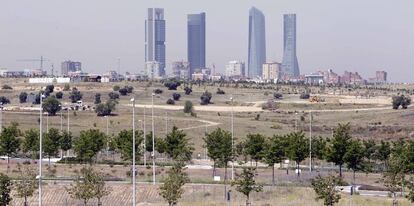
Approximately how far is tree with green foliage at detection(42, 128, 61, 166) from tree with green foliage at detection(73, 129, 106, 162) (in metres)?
3.33

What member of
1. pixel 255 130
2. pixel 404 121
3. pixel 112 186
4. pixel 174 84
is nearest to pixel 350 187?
pixel 112 186

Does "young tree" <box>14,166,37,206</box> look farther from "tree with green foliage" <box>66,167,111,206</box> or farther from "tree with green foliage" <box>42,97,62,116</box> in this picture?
"tree with green foliage" <box>42,97,62,116</box>

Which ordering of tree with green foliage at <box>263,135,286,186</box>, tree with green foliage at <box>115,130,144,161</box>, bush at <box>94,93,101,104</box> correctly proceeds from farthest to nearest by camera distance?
bush at <box>94,93,101,104</box>
tree with green foliage at <box>115,130,144,161</box>
tree with green foliage at <box>263,135,286,186</box>

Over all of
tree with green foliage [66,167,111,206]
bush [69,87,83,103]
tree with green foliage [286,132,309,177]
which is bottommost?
tree with green foliage [66,167,111,206]

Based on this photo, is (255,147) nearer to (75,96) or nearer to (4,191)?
(4,191)

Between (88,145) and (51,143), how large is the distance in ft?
19.0

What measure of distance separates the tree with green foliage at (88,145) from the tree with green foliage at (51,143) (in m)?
3.33

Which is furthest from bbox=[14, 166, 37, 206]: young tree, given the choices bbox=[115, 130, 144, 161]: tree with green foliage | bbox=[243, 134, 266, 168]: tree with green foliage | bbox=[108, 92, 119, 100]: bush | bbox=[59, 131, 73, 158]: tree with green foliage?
bbox=[108, 92, 119, 100]: bush

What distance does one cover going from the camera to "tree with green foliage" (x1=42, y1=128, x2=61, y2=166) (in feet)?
275

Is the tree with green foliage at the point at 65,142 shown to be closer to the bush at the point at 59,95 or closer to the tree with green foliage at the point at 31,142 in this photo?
the tree with green foliage at the point at 31,142

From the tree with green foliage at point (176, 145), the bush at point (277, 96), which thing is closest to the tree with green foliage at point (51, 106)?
the tree with green foliage at point (176, 145)

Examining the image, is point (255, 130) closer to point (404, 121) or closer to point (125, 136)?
point (404, 121)

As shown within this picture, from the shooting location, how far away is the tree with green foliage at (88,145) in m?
79.4

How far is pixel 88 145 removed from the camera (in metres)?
79.7
